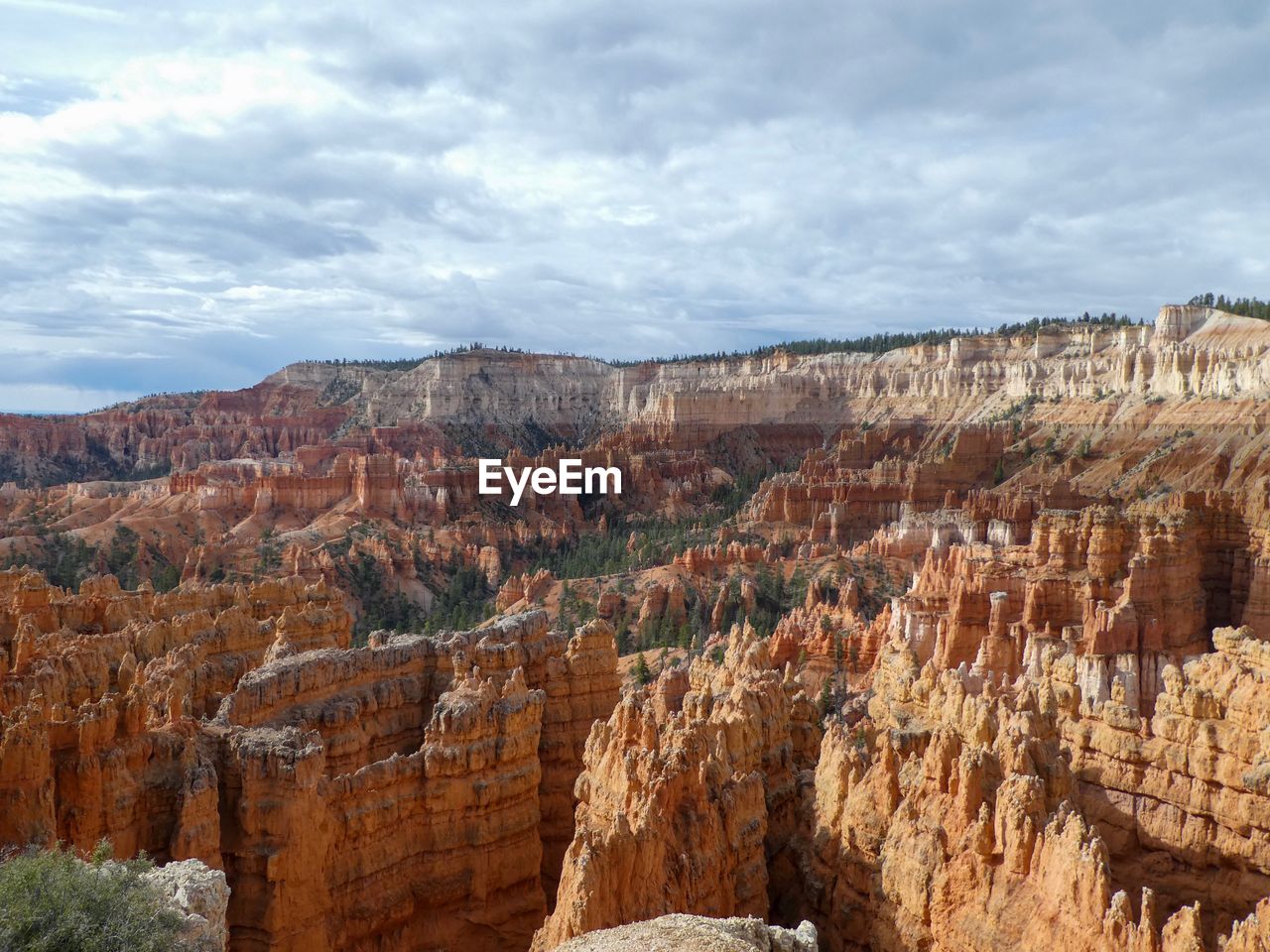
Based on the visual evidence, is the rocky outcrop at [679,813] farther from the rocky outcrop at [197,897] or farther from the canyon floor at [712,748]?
the rocky outcrop at [197,897]

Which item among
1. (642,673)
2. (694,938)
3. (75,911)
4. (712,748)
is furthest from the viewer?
(642,673)

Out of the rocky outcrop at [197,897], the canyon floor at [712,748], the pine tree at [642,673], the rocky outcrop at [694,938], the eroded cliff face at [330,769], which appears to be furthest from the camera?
the pine tree at [642,673]

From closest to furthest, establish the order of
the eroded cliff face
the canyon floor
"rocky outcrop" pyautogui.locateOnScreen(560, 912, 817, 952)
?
1. "rocky outcrop" pyautogui.locateOnScreen(560, 912, 817, 952)
2. the canyon floor
3. the eroded cliff face

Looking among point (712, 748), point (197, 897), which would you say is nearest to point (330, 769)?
point (197, 897)

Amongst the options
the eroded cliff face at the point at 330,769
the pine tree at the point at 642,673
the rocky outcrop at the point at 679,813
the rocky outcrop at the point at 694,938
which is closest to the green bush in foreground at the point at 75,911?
the eroded cliff face at the point at 330,769

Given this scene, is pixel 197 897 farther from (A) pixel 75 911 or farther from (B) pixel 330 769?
(B) pixel 330 769

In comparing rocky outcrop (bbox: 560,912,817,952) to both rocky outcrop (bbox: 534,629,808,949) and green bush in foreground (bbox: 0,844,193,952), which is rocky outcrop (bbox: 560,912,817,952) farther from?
green bush in foreground (bbox: 0,844,193,952)

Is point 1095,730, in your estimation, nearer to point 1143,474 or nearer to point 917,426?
point 1143,474

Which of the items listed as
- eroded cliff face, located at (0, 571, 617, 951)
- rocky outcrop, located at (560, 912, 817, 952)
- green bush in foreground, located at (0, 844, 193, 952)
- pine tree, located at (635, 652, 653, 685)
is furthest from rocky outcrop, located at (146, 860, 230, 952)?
pine tree, located at (635, 652, 653, 685)
